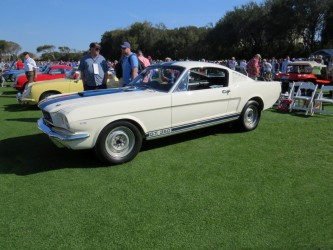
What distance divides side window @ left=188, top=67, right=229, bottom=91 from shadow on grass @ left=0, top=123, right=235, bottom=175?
3.49 feet

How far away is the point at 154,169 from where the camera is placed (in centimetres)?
468

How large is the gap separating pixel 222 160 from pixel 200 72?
1742 mm

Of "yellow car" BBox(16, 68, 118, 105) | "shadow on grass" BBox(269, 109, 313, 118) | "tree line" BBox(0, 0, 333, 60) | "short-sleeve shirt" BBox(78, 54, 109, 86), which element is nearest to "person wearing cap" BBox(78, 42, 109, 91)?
"short-sleeve shirt" BBox(78, 54, 109, 86)

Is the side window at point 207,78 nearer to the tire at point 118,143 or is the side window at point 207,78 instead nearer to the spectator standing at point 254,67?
the tire at point 118,143

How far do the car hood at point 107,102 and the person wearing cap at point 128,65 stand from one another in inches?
49.6

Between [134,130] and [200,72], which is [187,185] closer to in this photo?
[134,130]

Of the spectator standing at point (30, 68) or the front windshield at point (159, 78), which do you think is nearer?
the front windshield at point (159, 78)

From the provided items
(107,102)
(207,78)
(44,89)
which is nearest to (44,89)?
(44,89)

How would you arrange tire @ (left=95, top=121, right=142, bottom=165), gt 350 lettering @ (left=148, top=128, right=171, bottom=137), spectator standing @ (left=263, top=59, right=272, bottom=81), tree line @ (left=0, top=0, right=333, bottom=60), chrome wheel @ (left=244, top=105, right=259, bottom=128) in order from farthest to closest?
tree line @ (left=0, top=0, right=333, bottom=60), spectator standing @ (left=263, top=59, right=272, bottom=81), chrome wheel @ (left=244, top=105, right=259, bottom=128), gt 350 lettering @ (left=148, top=128, right=171, bottom=137), tire @ (left=95, top=121, right=142, bottom=165)

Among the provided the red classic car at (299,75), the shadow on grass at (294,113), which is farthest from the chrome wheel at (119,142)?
the red classic car at (299,75)

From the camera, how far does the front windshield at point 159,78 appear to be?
5.41 metres

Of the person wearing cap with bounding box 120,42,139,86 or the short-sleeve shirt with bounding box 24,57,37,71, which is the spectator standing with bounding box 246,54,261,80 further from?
the short-sleeve shirt with bounding box 24,57,37,71

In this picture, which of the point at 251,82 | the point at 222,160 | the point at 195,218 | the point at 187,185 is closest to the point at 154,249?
the point at 195,218

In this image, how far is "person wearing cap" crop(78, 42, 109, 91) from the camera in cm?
662
